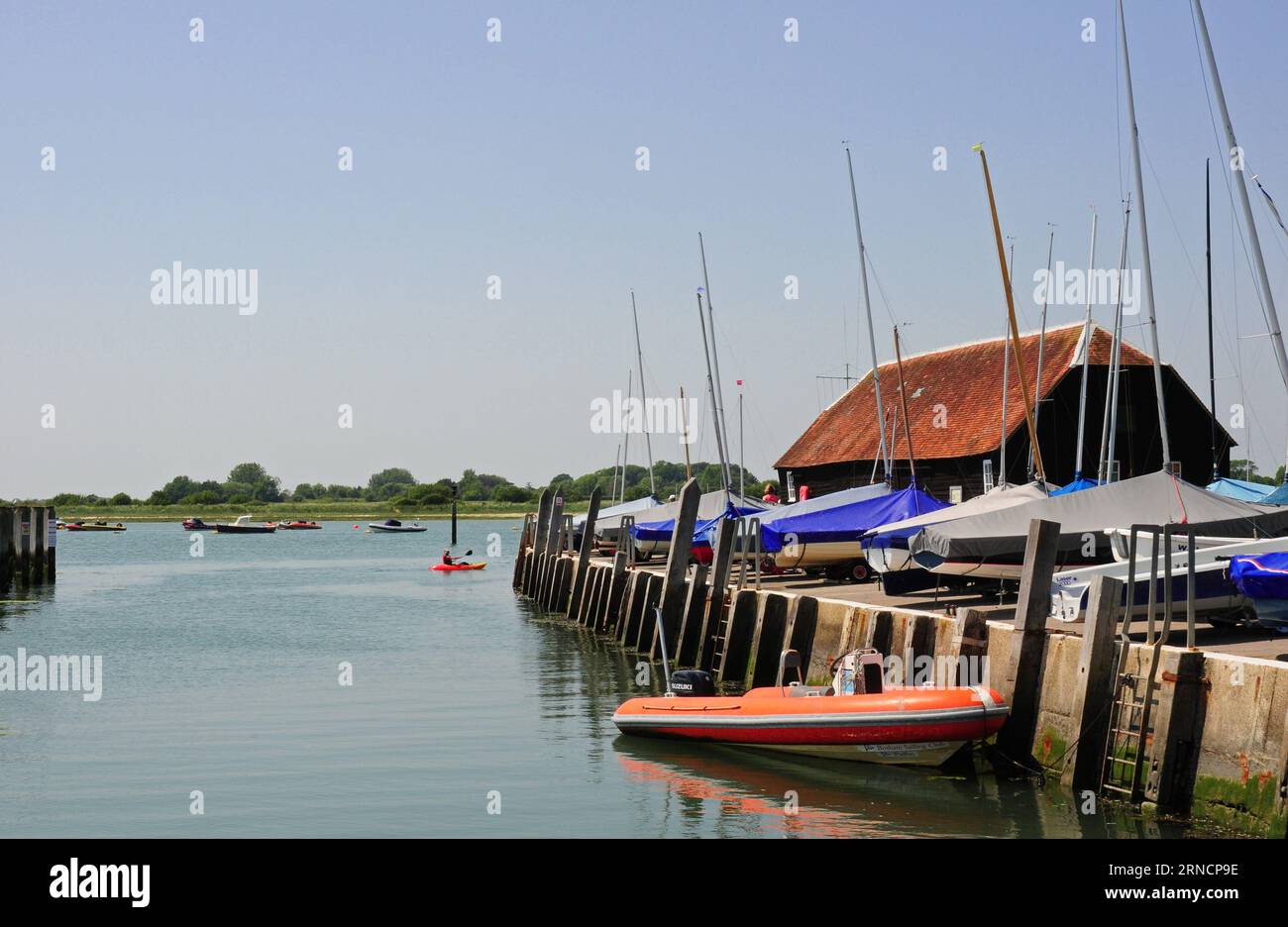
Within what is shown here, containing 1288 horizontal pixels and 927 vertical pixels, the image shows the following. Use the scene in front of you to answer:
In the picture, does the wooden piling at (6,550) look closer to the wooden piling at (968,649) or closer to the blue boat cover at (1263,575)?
the wooden piling at (968,649)

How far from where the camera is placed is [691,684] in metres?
19.0

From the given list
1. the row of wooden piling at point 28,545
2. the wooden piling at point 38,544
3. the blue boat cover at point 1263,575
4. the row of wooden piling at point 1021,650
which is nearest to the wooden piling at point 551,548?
the row of wooden piling at point 1021,650

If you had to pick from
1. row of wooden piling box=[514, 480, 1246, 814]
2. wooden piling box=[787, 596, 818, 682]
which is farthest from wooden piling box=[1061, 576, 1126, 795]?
wooden piling box=[787, 596, 818, 682]

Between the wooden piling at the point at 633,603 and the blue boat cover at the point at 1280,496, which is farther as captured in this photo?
the wooden piling at the point at 633,603

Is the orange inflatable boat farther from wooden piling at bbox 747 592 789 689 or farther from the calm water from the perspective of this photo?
wooden piling at bbox 747 592 789 689

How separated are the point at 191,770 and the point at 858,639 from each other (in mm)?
9743

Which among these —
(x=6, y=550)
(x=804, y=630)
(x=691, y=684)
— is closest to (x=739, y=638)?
(x=804, y=630)

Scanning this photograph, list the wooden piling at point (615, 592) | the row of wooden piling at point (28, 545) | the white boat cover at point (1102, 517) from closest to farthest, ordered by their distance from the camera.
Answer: the white boat cover at point (1102, 517) → the wooden piling at point (615, 592) → the row of wooden piling at point (28, 545)

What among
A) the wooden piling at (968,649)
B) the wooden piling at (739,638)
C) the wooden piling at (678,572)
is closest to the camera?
the wooden piling at (968,649)

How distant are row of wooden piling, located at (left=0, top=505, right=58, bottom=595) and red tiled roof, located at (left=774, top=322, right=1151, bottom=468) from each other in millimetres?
32667

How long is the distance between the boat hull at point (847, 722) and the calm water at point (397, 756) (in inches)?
12.3

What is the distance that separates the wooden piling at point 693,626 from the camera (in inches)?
1021
